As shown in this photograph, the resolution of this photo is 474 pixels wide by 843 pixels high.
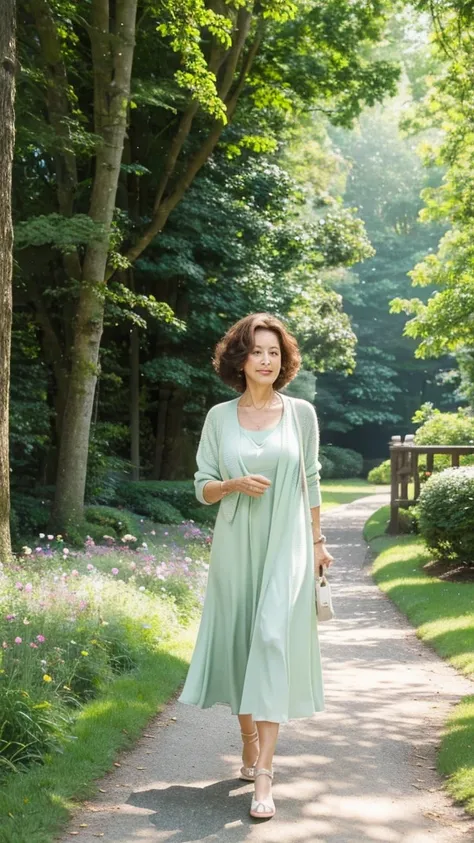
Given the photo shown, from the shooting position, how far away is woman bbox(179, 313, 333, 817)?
15.5 ft

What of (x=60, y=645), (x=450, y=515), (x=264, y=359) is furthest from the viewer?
(x=450, y=515)

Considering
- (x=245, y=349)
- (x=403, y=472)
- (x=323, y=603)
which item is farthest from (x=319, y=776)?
(x=403, y=472)

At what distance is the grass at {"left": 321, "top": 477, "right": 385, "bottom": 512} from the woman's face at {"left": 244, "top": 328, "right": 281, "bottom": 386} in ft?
77.7

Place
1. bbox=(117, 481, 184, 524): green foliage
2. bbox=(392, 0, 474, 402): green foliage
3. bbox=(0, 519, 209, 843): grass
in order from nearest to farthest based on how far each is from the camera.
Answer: bbox=(0, 519, 209, 843): grass < bbox=(392, 0, 474, 402): green foliage < bbox=(117, 481, 184, 524): green foliage

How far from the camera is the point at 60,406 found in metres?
17.7

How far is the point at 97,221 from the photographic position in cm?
1348

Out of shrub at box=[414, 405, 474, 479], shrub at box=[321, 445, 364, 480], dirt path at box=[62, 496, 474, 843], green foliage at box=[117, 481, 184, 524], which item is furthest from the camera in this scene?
shrub at box=[321, 445, 364, 480]

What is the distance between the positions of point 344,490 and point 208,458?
3483 centimetres

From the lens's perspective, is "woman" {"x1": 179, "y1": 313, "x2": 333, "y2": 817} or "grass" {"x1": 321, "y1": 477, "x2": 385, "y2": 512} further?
"grass" {"x1": 321, "y1": 477, "x2": 385, "y2": 512}

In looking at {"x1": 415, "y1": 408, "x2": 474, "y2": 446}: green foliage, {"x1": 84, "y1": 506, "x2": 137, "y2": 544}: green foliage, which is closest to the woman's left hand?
{"x1": 84, "y1": 506, "x2": 137, "y2": 544}: green foliage

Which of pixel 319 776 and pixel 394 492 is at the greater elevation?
pixel 394 492

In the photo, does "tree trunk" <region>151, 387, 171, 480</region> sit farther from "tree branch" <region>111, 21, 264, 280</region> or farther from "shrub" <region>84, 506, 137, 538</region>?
"shrub" <region>84, 506, 137, 538</region>

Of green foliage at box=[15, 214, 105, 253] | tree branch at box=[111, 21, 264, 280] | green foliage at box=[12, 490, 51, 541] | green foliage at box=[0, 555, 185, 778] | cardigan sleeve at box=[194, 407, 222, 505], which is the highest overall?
tree branch at box=[111, 21, 264, 280]

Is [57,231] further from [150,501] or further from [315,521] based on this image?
[315,521]
